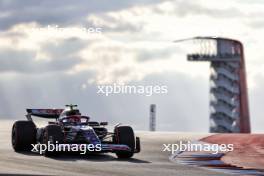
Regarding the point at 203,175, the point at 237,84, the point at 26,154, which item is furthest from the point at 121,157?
the point at 237,84

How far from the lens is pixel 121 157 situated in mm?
18531

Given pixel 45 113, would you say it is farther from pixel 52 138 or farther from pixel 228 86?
pixel 228 86

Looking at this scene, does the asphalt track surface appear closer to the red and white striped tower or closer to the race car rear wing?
the race car rear wing

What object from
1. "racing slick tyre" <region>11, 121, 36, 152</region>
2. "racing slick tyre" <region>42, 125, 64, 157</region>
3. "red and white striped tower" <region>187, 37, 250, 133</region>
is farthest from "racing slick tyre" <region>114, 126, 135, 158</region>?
"red and white striped tower" <region>187, 37, 250, 133</region>

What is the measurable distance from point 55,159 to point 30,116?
4.79 metres

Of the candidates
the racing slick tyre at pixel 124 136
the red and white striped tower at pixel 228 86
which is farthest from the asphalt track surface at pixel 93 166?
the red and white striped tower at pixel 228 86

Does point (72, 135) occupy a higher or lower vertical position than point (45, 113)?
lower

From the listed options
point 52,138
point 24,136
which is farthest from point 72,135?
point 24,136

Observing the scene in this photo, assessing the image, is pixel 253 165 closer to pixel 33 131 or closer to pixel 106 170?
pixel 106 170

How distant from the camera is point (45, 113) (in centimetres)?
2159

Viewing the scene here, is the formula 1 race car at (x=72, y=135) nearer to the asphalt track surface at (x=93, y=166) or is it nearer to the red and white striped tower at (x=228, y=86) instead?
the asphalt track surface at (x=93, y=166)

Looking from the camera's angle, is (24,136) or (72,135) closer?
(72,135)

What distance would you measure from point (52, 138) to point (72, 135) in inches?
33.5

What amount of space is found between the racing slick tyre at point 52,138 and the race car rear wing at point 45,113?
11.3 ft
